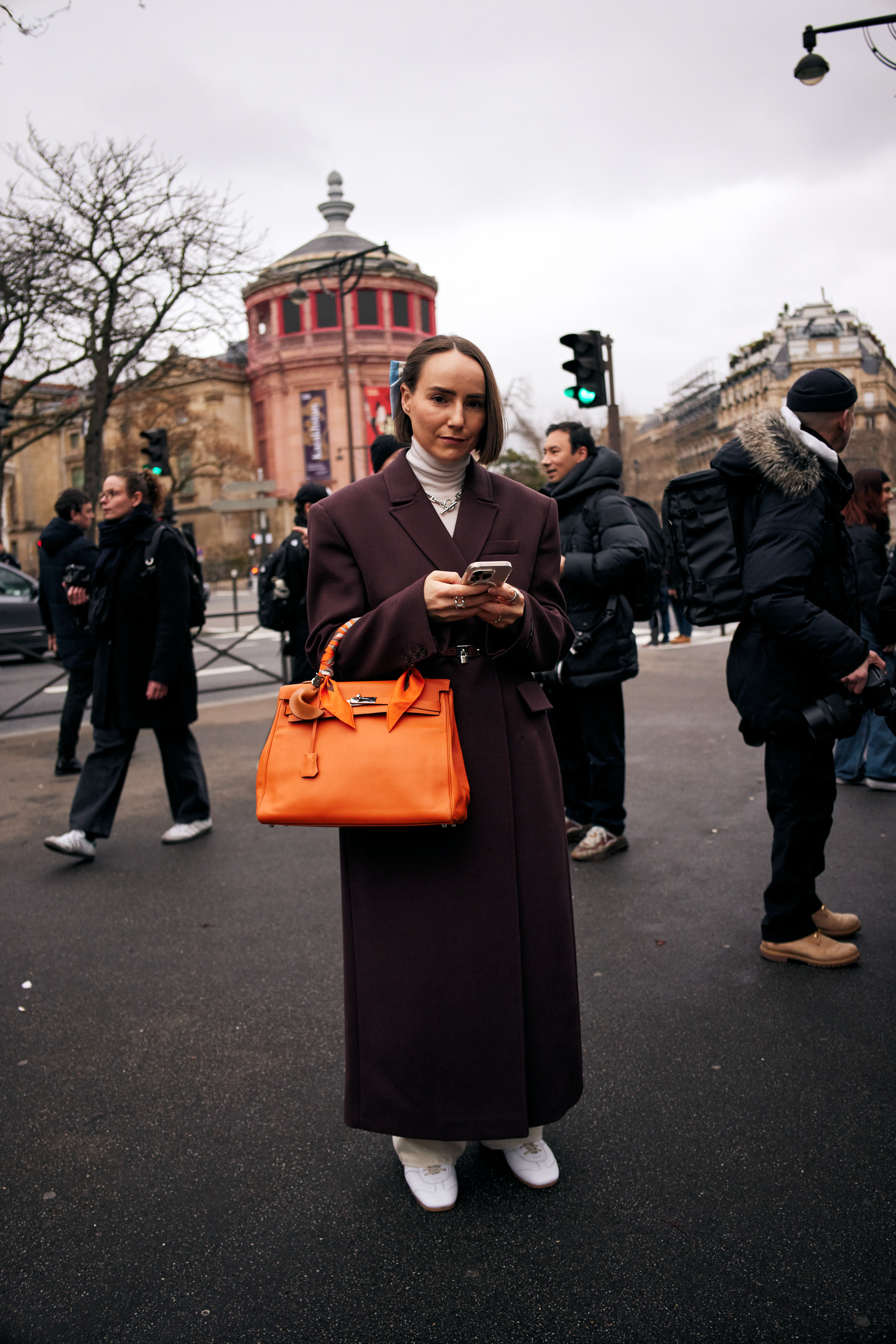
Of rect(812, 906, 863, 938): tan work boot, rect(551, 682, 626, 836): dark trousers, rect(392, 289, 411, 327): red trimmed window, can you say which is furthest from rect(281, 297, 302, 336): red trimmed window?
rect(812, 906, 863, 938): tan work boot

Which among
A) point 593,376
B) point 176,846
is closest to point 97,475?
point 593,376

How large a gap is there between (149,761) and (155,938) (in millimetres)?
3972

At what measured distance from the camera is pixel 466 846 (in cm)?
233

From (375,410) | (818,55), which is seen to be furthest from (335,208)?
(818,55)

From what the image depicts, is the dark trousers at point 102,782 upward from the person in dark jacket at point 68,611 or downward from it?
downward

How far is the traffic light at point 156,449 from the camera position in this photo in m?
13.5

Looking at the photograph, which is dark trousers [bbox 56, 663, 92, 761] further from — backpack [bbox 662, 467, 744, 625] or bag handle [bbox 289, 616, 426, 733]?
bag handle [bbox 289, 616, 426, 733]

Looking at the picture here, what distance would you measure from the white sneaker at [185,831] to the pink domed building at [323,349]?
59.7 meters

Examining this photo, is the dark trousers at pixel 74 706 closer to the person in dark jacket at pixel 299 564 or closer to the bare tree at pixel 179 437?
the person in dark jacket at pixel 299 564

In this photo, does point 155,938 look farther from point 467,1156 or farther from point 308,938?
point 467,1156

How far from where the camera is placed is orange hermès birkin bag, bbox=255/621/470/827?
216 centimetres

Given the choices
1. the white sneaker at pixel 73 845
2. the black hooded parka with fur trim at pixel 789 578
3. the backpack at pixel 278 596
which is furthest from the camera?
the backpack at pixel 278 596

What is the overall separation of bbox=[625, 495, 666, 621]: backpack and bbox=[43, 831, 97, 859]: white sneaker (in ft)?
10.4

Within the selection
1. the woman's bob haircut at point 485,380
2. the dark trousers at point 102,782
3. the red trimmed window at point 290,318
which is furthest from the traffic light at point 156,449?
the red trimmed window at point 290,318
